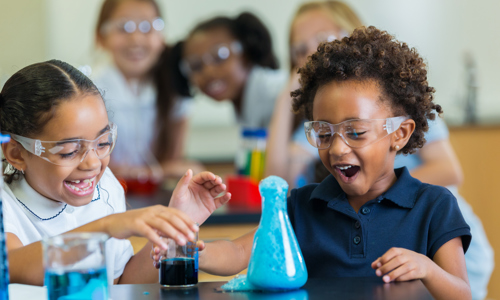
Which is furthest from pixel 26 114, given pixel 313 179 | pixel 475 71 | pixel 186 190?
pixel 475 71

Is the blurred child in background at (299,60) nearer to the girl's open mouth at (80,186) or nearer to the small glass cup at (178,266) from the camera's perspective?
the girl's open mouth at (80,186)

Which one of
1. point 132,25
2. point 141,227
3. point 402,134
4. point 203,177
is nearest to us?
point 141,227

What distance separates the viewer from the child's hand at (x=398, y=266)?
2.87 feet

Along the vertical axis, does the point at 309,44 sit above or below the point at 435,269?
above

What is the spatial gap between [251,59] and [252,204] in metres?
0.98

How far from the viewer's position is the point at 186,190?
1.08m

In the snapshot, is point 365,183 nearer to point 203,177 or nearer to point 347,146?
point 347,146

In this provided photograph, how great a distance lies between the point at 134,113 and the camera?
3.31 meters

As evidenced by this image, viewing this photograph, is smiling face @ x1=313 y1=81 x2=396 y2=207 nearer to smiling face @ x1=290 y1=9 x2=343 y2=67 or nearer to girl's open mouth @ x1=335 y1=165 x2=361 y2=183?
girl's open mouth @ x1=335 y1=165 x2=361 y2=183

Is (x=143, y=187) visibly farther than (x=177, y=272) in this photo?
Yes

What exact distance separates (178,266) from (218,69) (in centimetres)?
199

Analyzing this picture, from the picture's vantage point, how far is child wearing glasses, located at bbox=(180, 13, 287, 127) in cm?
274

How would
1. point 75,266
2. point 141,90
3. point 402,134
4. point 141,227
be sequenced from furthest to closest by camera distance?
point 141,90, point 402,134, point 141,227, point 75,266

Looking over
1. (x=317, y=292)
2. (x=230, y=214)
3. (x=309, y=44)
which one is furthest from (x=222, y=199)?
(x=309, y=44)
